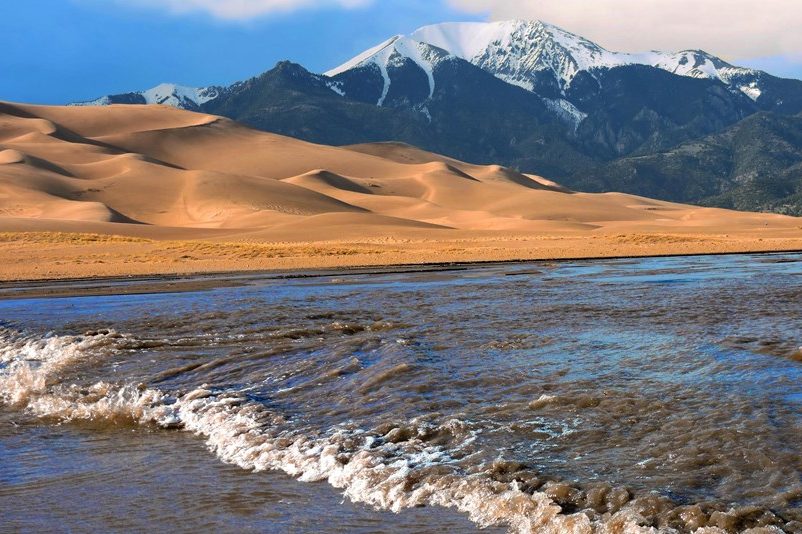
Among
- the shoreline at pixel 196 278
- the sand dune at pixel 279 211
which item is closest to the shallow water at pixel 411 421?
Result: the shoreline at pixel 196 278

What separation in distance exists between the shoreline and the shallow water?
11609 mm

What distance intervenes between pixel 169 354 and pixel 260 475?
28.8 ft

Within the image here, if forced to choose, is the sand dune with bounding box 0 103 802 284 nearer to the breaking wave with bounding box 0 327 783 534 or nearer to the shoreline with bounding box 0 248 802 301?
the shoreline with bounding box 0 248 802 301

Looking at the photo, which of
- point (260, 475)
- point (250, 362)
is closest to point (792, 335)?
point (250, 362)

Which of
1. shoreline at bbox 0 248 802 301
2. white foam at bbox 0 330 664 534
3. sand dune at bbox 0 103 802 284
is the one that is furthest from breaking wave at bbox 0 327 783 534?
sand dune at bbox 0 103 802 284

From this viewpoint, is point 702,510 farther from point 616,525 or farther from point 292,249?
point 292,249

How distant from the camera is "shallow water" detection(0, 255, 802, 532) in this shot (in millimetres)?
8055

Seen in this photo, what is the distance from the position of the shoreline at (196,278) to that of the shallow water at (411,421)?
11.6 meters

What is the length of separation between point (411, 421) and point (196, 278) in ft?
101

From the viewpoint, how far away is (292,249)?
57375mm

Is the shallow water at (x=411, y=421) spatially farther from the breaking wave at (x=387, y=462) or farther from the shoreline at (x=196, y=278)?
the shoreline at (x=196, y=278)

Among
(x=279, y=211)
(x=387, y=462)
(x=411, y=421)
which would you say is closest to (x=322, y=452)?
(x=387, y=462)

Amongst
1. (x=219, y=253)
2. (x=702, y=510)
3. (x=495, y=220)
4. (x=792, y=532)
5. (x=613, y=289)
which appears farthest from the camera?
(x=495, y=220)

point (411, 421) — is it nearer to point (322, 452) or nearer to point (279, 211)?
point (322, 452)
